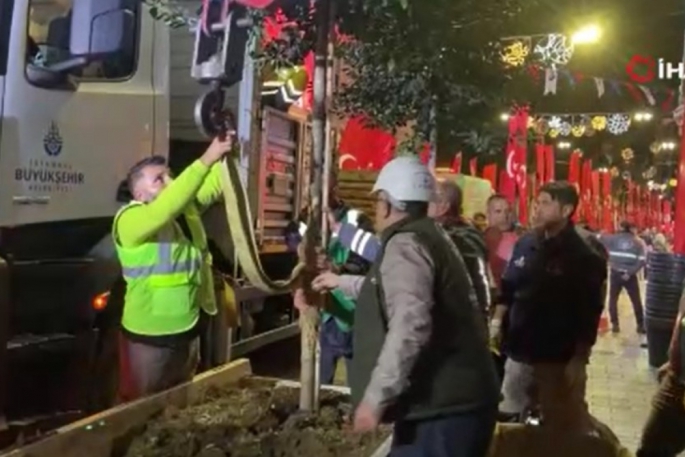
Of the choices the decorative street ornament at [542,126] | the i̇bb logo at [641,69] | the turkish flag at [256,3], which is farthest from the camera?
the decorative street ornament at [542,126]

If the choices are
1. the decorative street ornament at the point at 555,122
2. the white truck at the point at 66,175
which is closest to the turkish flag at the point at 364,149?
the white truck at the point at 66,175

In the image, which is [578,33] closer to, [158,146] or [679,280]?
[679,280]

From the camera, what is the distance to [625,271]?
594 inches

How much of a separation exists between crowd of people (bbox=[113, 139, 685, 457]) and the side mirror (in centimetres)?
62

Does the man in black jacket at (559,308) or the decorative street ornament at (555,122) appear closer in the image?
the man in black jacket at (559,308)

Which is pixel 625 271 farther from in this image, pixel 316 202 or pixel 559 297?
pixel 316 202

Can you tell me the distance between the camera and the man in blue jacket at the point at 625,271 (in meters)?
15.0

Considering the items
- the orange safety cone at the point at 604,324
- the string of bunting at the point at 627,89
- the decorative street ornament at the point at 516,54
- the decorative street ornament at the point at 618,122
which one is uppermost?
the string of bunting at the point at 627,89

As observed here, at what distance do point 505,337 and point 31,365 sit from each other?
8.89ft

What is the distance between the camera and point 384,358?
3.35m

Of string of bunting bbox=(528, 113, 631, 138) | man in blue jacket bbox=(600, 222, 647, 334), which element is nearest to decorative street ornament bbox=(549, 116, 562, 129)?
string of bunting bbox=(528, 113, 631, 138)

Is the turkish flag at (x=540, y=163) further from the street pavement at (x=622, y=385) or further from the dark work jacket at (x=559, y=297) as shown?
the dark work jacket at (x=559, y=297)

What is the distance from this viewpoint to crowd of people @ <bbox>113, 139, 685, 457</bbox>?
11.3 ft

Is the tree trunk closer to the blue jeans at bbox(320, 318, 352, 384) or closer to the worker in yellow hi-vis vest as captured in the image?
the worker in yellow hi-vis vest
